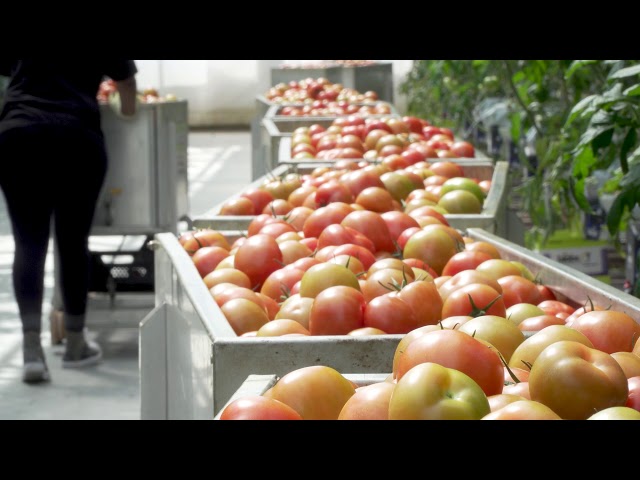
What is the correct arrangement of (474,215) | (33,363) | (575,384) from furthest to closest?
(33,363)
(474,215)
(575,384)

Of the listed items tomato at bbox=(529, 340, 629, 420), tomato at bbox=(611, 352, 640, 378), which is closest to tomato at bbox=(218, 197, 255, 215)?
tomato at bbox=(611, 352, 640, 378)

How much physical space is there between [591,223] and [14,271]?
2562 mm

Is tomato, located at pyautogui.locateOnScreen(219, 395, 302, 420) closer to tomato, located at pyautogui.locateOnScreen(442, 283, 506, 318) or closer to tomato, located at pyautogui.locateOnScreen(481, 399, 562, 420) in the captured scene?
tomato, located at pyautogui.locateOnScreen(481, 399, 562, 420)

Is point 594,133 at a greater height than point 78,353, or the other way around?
point 594,133

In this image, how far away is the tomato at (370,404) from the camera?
3.48 feet

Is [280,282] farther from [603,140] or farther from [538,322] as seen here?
[603,140]

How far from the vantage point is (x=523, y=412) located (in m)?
0.96

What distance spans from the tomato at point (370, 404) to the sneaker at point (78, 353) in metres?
3.44

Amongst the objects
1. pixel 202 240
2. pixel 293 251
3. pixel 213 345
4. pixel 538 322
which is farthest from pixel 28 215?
pixel 538 322

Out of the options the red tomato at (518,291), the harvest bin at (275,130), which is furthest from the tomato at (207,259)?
the harvest bin at (275,130)

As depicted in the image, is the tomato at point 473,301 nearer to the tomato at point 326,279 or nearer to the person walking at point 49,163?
the tomato at point 326,279

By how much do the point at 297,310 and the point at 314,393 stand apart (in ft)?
2.33

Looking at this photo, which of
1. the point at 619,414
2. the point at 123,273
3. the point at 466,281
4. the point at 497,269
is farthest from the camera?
the point at 123,273

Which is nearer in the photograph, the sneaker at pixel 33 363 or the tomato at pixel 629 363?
the tomato at pixel 629 363
